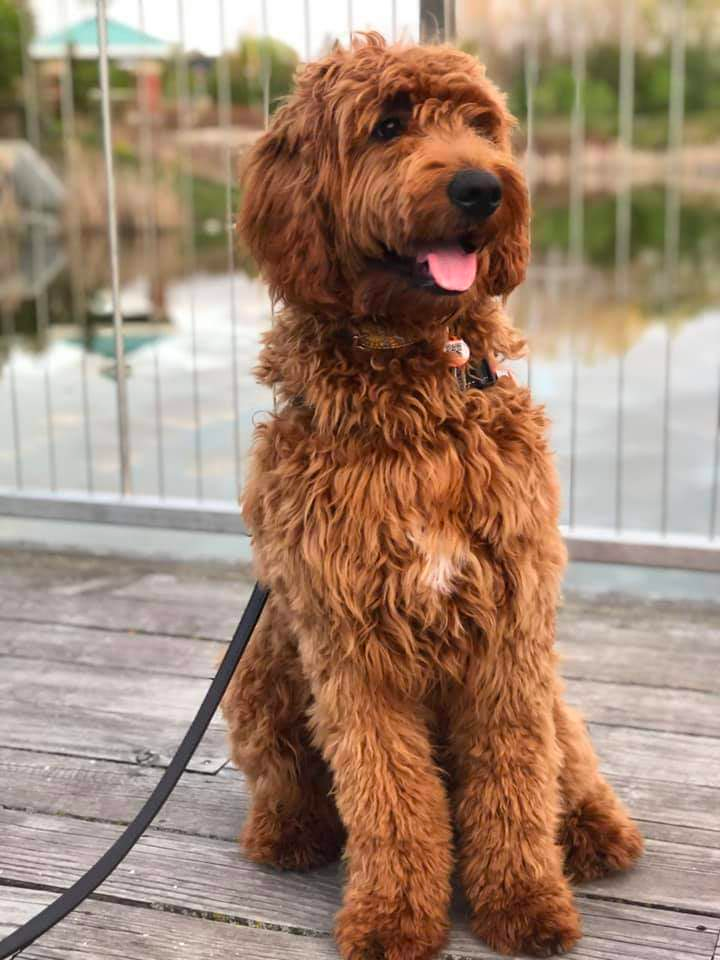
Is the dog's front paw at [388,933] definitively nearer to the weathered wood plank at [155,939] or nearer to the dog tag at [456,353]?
the weathered wood plank at [155,939]

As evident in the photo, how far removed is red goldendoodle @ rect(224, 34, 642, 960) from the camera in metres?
1.68

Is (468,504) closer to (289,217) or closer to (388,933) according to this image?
(289,217)

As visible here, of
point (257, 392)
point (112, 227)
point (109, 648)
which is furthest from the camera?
point (257, 392)

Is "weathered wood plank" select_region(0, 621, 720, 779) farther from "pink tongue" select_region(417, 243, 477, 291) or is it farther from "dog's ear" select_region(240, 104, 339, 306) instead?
"pink tongue" select_region(417, 243, 477, 291)

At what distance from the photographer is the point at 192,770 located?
2.52m

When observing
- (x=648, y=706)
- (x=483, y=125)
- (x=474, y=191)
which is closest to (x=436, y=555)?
(x=474, y=191)

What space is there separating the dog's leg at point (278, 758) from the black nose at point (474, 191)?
0.77m

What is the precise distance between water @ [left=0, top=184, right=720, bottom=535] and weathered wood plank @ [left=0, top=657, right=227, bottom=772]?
82 cm

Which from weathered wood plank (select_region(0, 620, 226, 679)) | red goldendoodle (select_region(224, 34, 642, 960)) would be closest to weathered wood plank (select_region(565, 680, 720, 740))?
red goldendoodle (select_region(224, 34, 642, 960))

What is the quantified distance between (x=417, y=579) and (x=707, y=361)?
546cm

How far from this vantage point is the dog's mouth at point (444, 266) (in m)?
1.63

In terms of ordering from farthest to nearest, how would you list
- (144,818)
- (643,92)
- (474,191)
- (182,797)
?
1. (643,92)
2. (182,797)
3. (144,818)
4. (474,191)

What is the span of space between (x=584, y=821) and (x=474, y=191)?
A: 1.16 metres

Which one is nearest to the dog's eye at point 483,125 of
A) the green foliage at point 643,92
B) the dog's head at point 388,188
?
the dog's head at point 388,188
